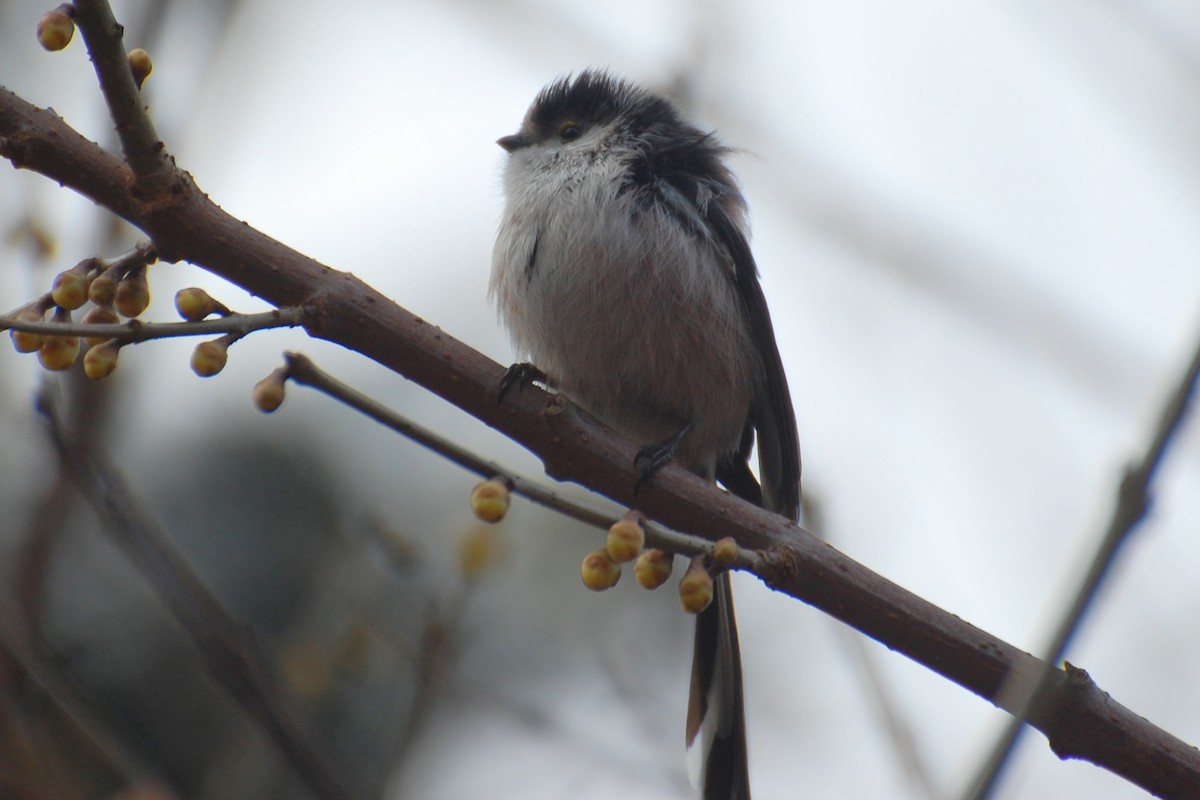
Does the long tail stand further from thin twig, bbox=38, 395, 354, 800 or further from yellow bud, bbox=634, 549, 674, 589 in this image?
thin twig, bbox=38, 395, 354, 800

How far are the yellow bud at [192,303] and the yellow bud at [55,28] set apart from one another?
14.8 inches

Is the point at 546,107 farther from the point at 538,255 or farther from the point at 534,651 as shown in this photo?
the point at 534,651

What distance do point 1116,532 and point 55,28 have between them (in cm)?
154

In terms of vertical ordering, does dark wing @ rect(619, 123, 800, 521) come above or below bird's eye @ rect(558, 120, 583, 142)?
below

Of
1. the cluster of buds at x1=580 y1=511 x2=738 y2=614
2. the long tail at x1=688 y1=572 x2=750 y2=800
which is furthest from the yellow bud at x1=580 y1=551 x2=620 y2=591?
the long tail at x1=688 y1=572 x2=750 y2=800

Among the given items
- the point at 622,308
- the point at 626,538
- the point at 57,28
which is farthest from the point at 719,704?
the point at 57,28

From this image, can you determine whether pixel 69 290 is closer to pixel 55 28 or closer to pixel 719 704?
pixel 55 28

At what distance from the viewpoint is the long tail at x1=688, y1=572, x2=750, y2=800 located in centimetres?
247

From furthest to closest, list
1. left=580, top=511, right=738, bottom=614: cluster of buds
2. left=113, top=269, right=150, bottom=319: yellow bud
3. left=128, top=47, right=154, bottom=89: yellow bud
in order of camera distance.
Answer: left=113, top=269, right=150, bottom=319: yellow bud
left=128, top=47, right=154, bottom=89: yellow bud
left=580, top=511, right=738, bottom=614: cluster of buds

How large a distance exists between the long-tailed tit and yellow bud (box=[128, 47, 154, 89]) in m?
1.50

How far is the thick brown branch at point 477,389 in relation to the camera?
178cm

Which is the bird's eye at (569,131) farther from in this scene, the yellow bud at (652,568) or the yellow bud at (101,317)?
the yellow bud at (652,568)

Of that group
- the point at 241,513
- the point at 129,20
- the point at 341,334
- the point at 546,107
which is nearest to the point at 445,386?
the point at 341,334

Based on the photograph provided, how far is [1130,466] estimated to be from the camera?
52.7 inches
